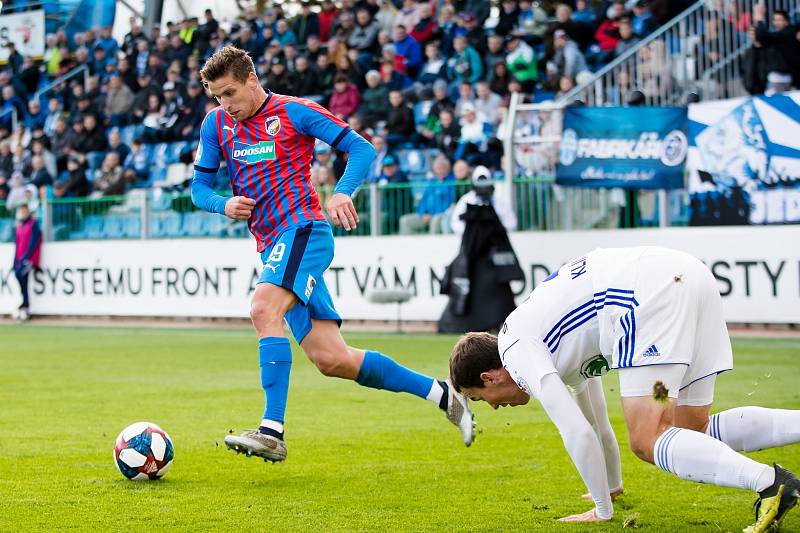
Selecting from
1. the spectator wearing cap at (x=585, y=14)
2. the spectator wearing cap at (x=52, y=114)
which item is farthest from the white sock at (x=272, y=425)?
the spectator wearing cap at (x=52, y=114)

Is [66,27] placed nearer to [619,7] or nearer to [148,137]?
[148,137]

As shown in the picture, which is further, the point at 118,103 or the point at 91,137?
the point at 118,103

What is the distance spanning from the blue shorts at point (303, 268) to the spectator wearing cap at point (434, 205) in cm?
1057

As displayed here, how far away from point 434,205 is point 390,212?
79 cm

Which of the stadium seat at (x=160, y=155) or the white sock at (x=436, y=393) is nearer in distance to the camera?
the white sock at (x=436, y=393)

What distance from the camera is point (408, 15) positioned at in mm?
22484

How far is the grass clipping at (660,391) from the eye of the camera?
182 inches

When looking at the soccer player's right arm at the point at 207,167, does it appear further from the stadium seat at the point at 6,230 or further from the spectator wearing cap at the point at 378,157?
the stadium seat at the point at 6,230

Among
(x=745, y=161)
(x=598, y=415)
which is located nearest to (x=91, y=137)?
(x=745, y=161)

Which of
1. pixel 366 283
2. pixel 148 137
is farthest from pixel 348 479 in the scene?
Answer: pixel 148 137

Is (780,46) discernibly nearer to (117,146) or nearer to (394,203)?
(394,203)

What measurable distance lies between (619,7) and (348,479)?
14.1 m

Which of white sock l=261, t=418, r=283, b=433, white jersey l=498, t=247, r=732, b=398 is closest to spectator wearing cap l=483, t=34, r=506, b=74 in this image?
white sock l=261, t=418, r=283, b=433

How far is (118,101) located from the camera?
86.9ft
